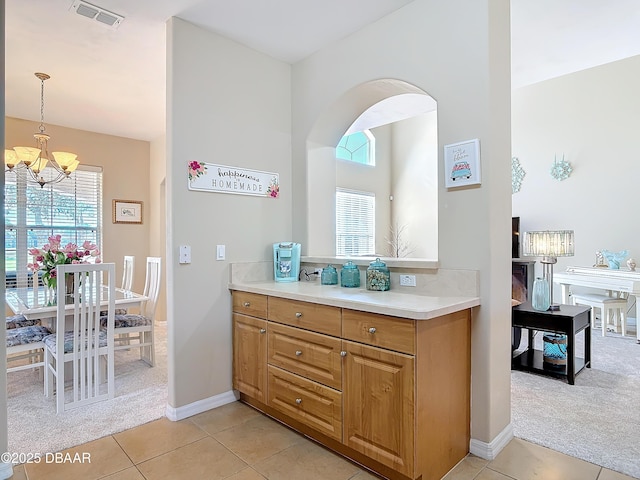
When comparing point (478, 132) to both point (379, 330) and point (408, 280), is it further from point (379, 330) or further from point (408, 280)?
point (379, 330)

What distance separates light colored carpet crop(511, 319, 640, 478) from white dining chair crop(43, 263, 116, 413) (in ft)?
10.1

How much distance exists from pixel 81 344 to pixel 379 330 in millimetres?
2380

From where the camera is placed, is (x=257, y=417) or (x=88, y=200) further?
(x=88, y=200)

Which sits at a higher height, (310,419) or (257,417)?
(310,419)

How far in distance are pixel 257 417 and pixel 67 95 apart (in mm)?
3805

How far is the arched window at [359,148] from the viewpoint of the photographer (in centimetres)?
769

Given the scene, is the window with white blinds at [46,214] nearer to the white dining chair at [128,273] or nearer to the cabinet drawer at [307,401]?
the white dining chair at [128,273]

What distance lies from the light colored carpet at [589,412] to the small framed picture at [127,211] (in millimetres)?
5292

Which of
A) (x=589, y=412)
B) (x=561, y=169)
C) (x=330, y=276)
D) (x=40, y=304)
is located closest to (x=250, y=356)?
(x=330, y=276)

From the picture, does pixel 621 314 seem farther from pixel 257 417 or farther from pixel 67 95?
pixel 67 95

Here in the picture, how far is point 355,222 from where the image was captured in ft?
25.9

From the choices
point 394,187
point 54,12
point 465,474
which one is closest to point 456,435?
point 465,474

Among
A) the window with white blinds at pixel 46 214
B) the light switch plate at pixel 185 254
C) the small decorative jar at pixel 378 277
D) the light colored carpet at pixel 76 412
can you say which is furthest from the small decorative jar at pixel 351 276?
the window with white blinds at pixel 46 214

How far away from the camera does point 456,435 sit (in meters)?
2.08
